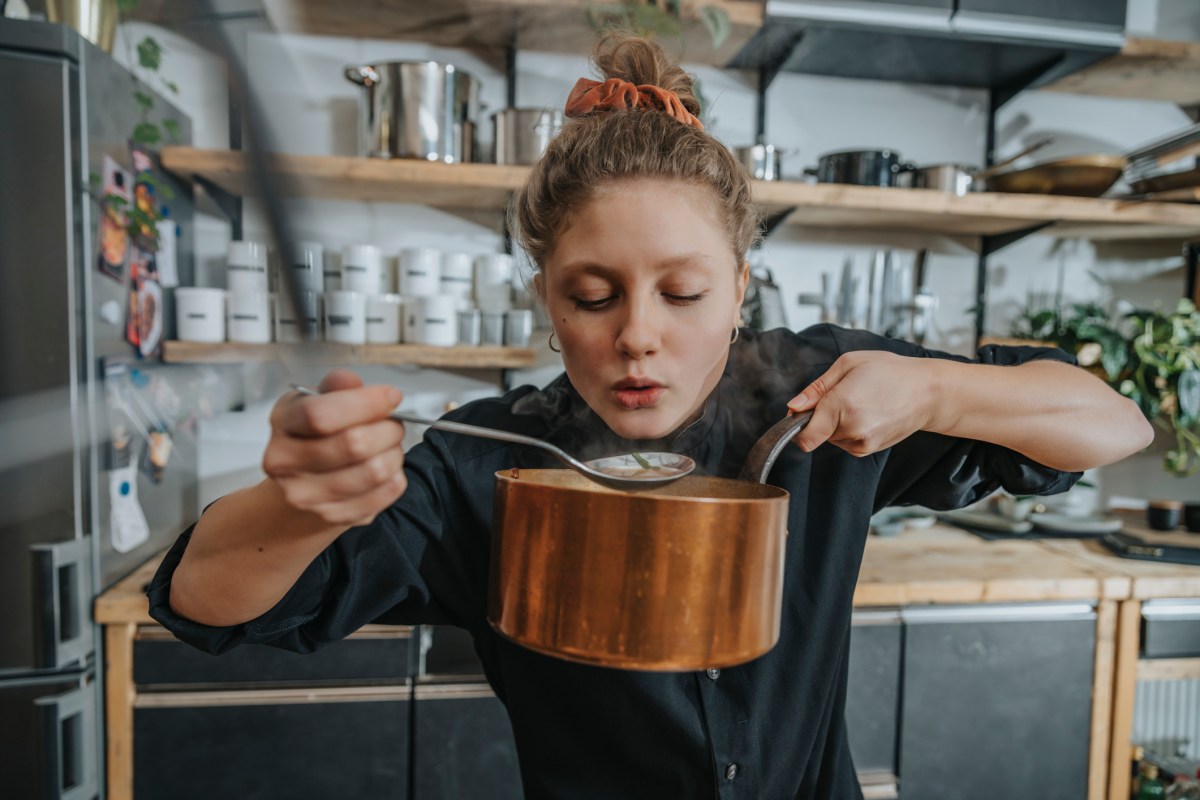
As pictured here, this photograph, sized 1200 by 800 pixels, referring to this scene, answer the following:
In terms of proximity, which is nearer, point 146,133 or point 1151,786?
point 146,133

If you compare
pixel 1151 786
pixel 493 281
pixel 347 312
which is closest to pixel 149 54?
pixel 347 312

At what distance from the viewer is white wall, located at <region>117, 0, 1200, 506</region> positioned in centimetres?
238

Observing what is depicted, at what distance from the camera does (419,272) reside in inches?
87.4

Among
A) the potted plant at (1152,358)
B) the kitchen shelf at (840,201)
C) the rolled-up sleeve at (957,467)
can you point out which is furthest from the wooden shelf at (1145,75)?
the rolled-up sleeve at (957,467)

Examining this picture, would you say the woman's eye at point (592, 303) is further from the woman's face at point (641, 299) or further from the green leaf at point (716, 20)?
the green leaf at point (716, 20)

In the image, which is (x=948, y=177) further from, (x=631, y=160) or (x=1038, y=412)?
(x=631, y=160)

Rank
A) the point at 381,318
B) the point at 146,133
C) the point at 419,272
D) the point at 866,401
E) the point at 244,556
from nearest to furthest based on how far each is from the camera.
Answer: the point at 244,556
the point at 866,401
the point at 146,133
the point at 381,318
the point at 419,272

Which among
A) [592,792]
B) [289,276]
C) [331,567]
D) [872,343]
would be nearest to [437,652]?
[592,792]

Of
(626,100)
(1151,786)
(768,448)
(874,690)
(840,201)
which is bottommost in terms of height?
(1151,786)

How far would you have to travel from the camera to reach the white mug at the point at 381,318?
210 centimetres

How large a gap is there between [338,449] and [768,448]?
410 millimetres

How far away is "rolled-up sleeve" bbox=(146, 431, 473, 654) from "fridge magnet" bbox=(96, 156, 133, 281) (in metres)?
1.28

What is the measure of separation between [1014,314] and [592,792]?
2598mm

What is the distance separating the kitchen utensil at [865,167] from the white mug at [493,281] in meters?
1.10
